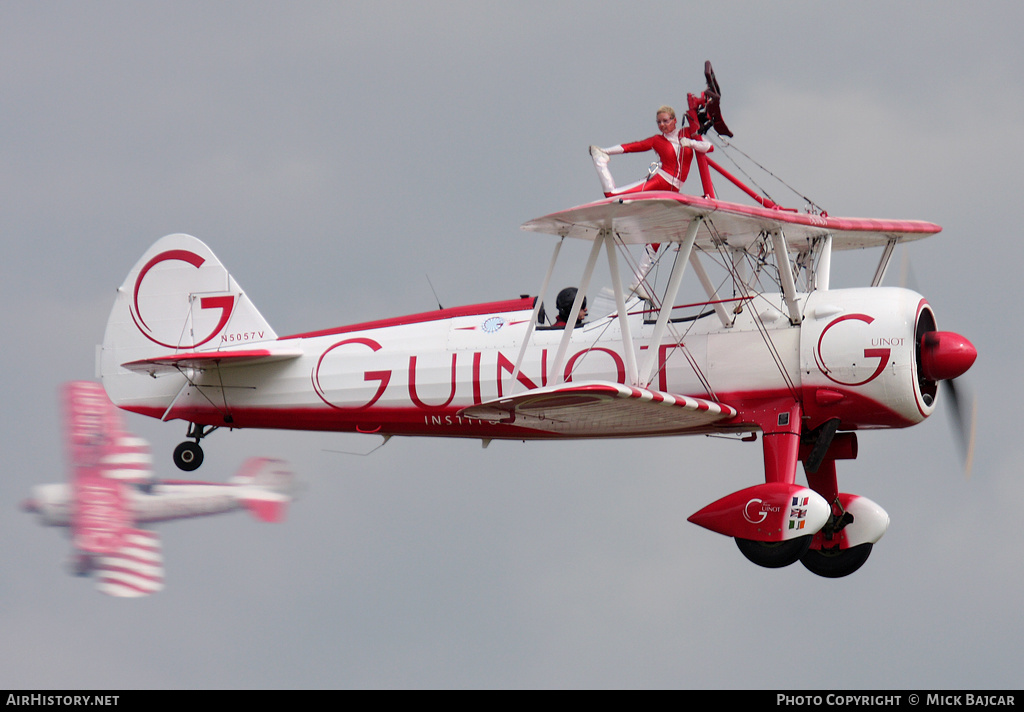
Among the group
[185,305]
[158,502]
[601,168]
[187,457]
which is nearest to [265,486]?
[158,502]

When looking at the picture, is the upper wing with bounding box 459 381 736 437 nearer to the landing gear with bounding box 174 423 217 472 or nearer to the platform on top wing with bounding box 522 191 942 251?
the platform on top wing with bounding box 522 191 942 251

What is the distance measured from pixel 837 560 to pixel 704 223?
4.44 metres

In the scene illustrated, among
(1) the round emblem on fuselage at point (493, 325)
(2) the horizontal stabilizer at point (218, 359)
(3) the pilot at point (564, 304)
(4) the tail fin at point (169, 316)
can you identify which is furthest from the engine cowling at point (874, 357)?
(4) the tail fin at point (169, 316)

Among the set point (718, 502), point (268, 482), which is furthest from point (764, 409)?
point (268, 482)

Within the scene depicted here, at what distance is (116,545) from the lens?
16234 mm

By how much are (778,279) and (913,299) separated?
1.47 metres

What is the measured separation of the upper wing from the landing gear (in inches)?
170

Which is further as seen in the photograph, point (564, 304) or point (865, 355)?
point (564, 304)

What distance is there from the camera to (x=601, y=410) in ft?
53.2

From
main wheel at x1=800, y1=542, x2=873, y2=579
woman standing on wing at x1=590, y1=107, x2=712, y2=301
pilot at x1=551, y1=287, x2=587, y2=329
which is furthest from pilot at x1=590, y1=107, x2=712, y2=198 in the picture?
main wheel at x1=800, y1=542, x2=873, y2=579

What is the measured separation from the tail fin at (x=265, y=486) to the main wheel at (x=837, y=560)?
20.0ft

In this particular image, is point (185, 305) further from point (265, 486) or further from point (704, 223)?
point (704, 223)

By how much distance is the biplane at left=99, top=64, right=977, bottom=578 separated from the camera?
52.7 feet

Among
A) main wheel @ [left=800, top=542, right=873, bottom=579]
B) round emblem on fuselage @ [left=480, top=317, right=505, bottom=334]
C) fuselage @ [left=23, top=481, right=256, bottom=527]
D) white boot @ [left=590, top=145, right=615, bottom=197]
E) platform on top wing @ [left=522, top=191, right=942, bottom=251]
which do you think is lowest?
main wheel @ [left=800, top=542, right=873, bottom=579]
